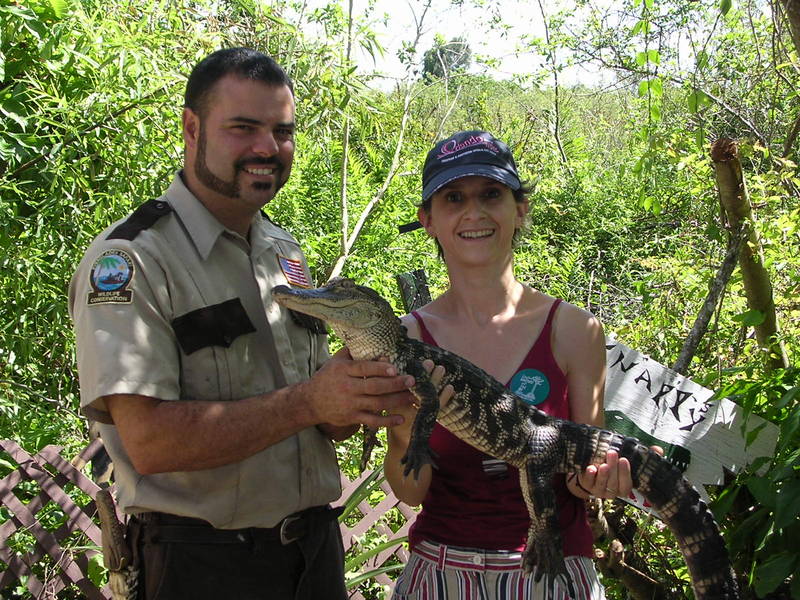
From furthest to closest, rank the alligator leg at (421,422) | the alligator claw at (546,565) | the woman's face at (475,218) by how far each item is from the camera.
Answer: the woman's face at (475,218) < the alligator leg at (421,422) < the alligator claw at (546,565)

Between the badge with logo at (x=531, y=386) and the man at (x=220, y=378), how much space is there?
0.37 metres

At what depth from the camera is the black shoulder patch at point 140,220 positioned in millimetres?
2015

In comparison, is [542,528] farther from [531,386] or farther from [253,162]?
[253,162]

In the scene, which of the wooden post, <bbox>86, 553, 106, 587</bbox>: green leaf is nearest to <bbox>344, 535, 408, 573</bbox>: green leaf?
<bbox>86, 553, 106, 587</bbox>: green leaf

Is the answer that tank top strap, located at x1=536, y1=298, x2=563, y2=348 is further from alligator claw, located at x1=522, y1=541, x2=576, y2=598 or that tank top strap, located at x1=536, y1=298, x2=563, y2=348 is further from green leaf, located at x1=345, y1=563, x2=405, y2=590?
green leaf, located at x1=345, y1=563, x2=405, y2=590

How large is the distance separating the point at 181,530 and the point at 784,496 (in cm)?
179

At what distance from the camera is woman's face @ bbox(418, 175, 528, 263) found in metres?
2.33

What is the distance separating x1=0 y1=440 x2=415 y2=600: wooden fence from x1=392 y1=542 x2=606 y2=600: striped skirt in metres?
1.68

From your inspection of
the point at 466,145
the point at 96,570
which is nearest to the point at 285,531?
the point at 466,145

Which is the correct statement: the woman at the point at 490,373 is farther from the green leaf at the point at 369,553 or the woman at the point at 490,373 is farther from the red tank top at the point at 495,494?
the green leaf at the point at 369,553

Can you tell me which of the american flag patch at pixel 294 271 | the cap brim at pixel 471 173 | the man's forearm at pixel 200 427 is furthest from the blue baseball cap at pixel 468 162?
the man's forearm at pixel 200 427

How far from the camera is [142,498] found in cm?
201

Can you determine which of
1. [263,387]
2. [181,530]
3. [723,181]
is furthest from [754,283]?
[181,530]

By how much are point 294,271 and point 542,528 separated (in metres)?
1.13
